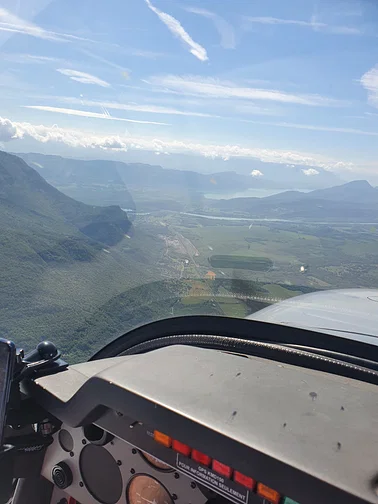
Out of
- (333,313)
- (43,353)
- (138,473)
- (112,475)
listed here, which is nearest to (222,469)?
(138,473)

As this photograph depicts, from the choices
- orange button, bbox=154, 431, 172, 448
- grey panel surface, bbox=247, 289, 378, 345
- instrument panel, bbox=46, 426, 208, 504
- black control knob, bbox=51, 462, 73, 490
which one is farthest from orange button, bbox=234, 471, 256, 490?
black control knob, bbox=51, 462, 73, 490

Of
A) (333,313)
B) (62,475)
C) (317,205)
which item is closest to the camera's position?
(62,475)

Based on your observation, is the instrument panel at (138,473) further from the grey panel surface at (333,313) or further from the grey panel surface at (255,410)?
the grey panel surface at (333,313)

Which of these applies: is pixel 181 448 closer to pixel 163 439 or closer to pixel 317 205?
pixel 163 439

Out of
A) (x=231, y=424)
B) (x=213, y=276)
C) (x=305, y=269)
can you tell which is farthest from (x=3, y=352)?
(x=305, y=269)

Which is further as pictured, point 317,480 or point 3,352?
point 3,352

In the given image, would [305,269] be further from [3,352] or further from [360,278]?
[3,352]
